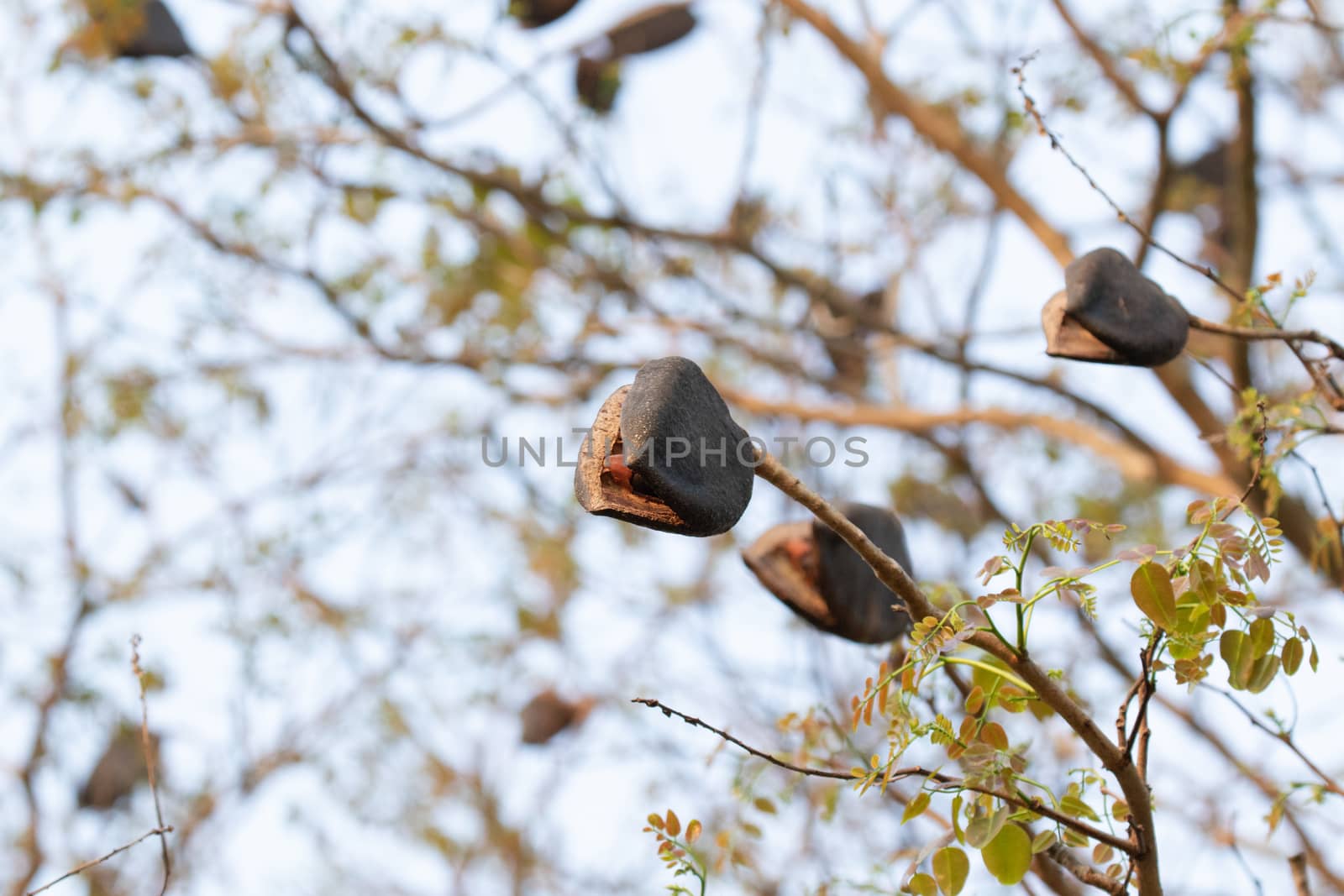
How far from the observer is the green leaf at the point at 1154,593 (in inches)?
35.3

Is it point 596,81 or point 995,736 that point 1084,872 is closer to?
point 995,736

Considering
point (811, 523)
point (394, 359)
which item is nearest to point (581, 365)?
point (394, 359)

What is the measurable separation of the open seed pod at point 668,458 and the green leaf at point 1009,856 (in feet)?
1.04

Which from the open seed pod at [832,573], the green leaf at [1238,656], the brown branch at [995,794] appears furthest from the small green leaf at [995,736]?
the open seed pod at [832,573]

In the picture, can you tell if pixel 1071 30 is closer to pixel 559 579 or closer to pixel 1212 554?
pixel 1212 554

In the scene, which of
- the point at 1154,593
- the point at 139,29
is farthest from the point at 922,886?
the point at 139,29

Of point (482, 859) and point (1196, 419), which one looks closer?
point (1196, 419)

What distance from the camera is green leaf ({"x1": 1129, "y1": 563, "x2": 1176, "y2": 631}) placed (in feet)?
2.94

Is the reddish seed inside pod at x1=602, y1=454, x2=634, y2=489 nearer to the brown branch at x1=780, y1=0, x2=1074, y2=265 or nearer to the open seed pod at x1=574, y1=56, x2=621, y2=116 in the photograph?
the brown branch at x1=780, y1=0, x2=1074, y2=265

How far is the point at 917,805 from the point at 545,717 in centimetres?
298

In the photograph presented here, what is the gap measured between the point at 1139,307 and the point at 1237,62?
904 millimetres

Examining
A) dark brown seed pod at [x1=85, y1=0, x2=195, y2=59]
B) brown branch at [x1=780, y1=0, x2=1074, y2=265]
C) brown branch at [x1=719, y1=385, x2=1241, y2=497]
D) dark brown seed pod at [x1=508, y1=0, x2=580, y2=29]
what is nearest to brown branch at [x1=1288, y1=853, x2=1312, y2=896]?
brown branch at [x1=719, y1=385, x2=1241, y2=497]

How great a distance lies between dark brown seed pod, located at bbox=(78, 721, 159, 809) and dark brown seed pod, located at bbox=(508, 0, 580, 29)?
209 cm

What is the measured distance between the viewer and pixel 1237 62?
6.09 ft
